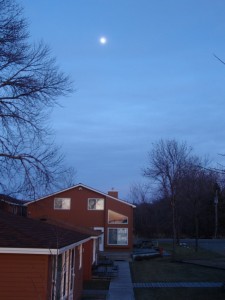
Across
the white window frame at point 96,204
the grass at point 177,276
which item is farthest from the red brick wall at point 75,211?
the grass at point 177,276

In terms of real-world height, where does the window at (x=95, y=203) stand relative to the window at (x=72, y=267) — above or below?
above

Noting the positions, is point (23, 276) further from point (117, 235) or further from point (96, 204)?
point (96, 204)

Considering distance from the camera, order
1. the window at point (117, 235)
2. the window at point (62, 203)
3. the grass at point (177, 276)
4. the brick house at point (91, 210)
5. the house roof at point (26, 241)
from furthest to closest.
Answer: the window at point (62, 203) < the brick house at point (91, 210) < the window at point (117, 235) < the grass at point (177, 276) < the house roof at point (26, 241)

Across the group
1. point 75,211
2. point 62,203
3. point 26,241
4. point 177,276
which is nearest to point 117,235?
point 75,211

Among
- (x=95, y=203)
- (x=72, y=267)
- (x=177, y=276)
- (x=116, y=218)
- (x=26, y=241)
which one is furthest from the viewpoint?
(x=95, y=203)

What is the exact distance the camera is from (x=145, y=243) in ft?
178

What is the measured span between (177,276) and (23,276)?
58.8ft

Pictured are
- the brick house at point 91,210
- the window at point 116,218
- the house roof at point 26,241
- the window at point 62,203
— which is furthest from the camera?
the window at point 62,203

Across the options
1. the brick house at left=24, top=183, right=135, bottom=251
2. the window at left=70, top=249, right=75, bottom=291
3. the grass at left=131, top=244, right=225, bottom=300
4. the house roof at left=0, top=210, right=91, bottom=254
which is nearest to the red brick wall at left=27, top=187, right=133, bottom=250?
the brick house at left=24, top=183, right=135, bottom=251

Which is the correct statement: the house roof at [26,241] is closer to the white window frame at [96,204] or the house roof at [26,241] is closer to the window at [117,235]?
the window at [117,235]

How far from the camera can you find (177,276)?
90.9 feet

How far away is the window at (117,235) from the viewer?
42366mm

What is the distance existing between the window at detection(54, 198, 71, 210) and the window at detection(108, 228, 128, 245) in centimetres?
458

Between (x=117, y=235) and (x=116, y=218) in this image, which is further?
(x=116, y=218)
